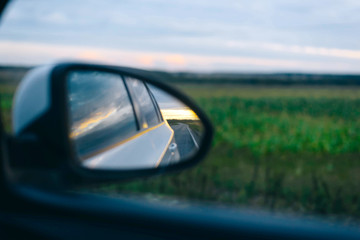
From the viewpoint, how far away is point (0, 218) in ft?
4.48

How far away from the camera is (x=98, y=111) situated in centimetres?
199

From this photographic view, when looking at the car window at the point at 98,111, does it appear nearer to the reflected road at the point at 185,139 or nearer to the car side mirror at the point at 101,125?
the car side mirror at the point at 101,125

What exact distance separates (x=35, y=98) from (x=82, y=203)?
44cm

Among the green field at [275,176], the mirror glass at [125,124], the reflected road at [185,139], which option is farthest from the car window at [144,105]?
the green field at [275,176]

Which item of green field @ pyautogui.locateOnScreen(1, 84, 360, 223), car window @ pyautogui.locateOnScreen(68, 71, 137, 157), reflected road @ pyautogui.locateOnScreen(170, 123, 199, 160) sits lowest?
green field @ pyautogui.locateOnScreen(1, 84, 360, 223)

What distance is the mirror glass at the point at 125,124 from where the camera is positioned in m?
1.67

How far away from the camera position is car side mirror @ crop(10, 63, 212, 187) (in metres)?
1.29

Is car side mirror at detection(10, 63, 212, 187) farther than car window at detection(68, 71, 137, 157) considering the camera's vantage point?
No

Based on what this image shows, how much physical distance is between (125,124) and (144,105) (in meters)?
0.28

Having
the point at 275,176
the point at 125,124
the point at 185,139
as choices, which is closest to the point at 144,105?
the point at 125,124

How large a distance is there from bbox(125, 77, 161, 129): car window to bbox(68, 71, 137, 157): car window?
0.08 m

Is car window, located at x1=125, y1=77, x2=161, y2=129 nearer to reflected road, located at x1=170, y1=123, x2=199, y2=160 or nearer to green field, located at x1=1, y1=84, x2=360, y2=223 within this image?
reflected road, located at x1=170, y1=123, x2=199, y2=160

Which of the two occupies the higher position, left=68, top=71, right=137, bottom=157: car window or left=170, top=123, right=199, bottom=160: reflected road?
left=68, top=71, right=137, bottom=157: car window

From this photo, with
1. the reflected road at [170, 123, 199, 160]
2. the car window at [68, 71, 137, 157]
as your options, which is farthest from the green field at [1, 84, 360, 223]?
the reflected road at [170, 123, 199, 160]
